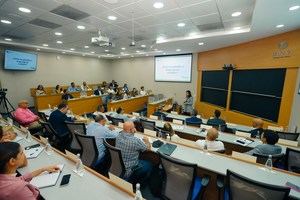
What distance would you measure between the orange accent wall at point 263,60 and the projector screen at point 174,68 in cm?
137

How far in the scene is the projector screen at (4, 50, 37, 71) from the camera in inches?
307

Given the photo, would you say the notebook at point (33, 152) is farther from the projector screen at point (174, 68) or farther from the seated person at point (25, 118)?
the projector screen at point (174, 68)

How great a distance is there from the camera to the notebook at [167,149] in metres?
2.53

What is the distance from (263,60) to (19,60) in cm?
1042

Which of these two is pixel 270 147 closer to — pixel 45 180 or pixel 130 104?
pixel 45 180

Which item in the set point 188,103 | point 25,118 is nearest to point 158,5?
point 25,118

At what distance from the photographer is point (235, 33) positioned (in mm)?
4547

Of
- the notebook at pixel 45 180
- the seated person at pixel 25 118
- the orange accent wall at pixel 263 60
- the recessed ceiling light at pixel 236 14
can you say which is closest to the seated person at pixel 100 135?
the notebook at pixel 45 180

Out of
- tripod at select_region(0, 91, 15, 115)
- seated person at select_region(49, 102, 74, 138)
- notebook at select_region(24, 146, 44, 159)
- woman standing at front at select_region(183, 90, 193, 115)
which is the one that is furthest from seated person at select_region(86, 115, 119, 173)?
tripod at select_region(0, 91, 15, 115)

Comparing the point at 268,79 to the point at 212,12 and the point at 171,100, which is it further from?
the point at 171,100

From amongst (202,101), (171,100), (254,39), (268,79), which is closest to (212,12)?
(254,39)

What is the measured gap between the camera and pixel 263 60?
5.07 metres

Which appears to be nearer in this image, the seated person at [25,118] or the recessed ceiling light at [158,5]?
the recessed ceiling light at [158,5]

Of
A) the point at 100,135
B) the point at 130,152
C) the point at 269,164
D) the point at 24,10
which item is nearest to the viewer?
the point at 269,164
